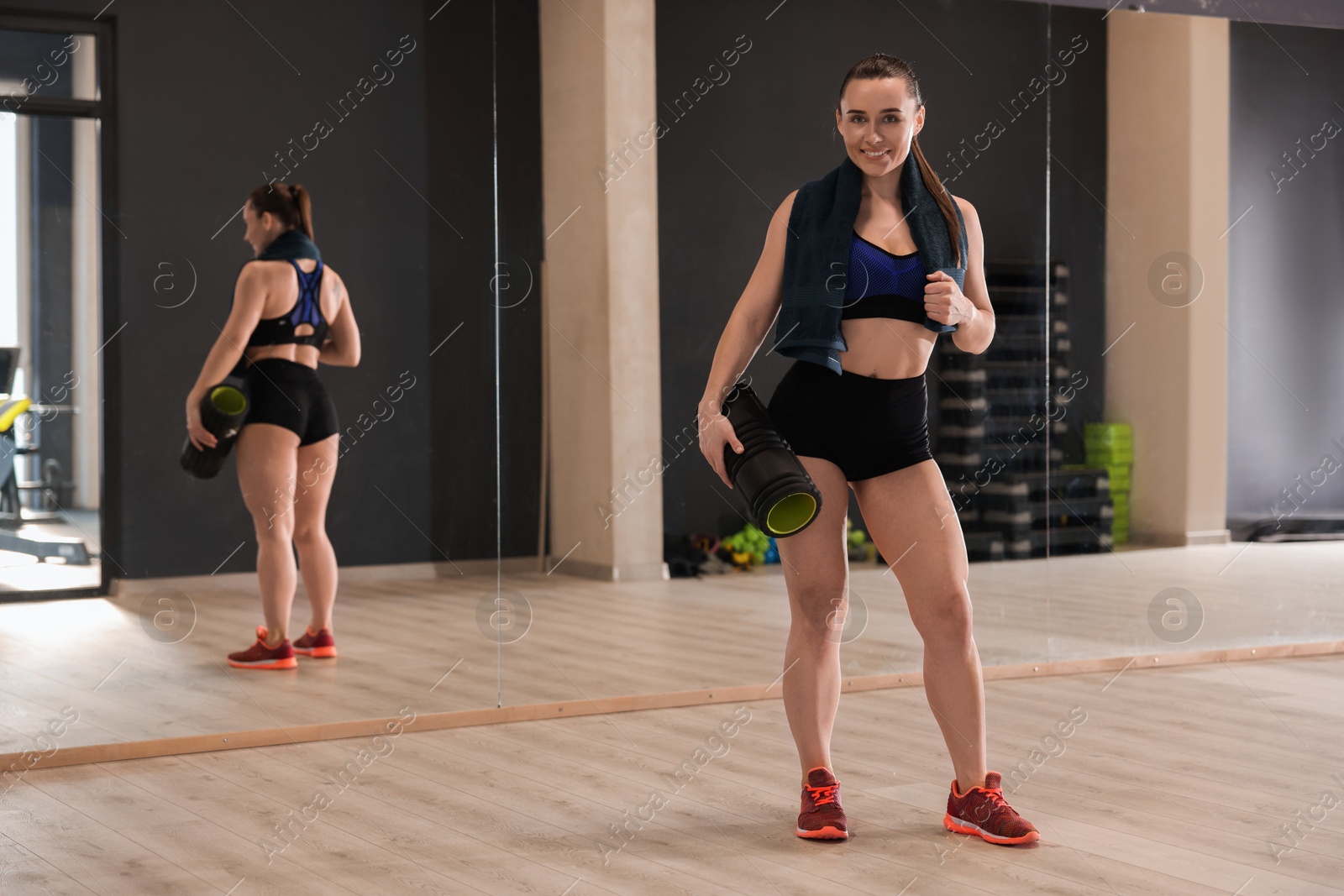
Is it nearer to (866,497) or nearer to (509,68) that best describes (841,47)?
(509,68)

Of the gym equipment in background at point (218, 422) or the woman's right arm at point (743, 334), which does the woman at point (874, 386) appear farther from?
the gym equipment in background at point (218, 422)

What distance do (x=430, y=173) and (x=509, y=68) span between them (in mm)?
340

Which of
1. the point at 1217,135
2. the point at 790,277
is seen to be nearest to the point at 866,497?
the point at 790,277

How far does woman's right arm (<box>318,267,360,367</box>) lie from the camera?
10.9 ft

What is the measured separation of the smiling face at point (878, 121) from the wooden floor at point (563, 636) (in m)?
1.59

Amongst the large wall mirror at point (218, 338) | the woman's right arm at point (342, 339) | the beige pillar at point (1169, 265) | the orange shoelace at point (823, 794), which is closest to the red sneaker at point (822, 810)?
the orange shoelace at point (823, 794)

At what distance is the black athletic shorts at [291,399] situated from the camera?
3232 mm

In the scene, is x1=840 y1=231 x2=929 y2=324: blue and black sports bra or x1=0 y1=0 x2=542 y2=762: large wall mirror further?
x1=0 y1=0 x2=542 y2=762: large wall mirror

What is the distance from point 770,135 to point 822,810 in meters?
1.94

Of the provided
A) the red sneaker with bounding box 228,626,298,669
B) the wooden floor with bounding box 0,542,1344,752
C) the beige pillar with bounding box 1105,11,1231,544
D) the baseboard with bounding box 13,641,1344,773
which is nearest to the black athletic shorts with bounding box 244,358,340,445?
the wooden floor with bounding box 0,542,1344,752

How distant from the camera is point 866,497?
2.42 meters

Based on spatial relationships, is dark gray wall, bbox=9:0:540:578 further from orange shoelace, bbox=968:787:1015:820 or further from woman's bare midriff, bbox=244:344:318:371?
orange shoelace, bbox=968:787:1015:820

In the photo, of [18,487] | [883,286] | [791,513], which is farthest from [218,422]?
[883,286]

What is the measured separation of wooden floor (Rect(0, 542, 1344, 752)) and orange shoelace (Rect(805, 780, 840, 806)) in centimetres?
116
